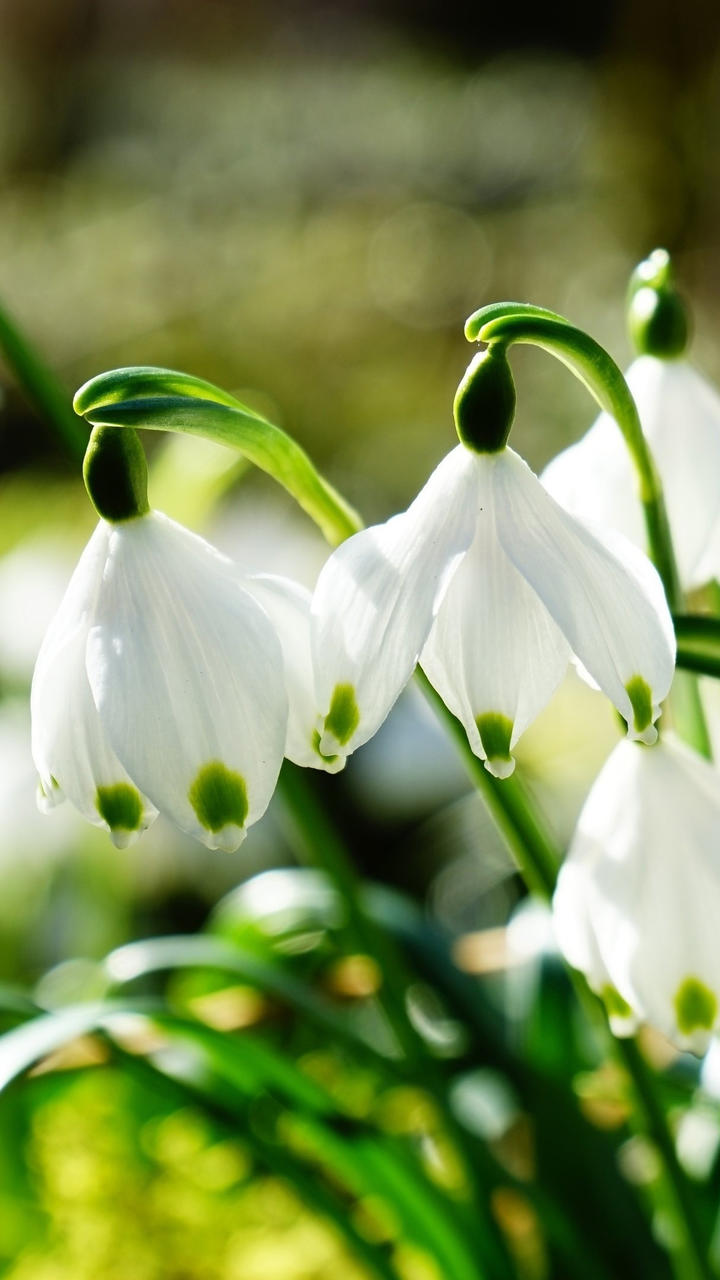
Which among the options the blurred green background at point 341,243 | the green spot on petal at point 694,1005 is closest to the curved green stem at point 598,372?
the green spot on petal at point 694,1005

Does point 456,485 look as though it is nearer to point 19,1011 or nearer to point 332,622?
point 332,622

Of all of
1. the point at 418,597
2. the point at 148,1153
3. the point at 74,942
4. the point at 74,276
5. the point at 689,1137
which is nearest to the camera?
the point at 418,597

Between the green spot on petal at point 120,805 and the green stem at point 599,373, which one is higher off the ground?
the green stem at point 599,373

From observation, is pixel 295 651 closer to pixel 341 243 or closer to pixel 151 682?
pixel 151 682

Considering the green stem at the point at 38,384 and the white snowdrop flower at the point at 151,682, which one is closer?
the white snowdrop flower at the point at 151,682

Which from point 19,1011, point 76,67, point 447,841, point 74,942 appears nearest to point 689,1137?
point 19,1011

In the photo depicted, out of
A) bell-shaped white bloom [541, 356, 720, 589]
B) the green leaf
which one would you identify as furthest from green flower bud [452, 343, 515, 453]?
the green leaf

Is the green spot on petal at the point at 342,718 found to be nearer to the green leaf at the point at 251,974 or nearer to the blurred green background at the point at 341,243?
the green leaf at the point at 251,974

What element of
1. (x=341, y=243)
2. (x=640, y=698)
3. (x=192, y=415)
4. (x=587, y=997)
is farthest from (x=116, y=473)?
(x=341, y=243)

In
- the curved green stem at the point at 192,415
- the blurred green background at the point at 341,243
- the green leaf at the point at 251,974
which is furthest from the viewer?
the blurred green background at the point at 341,243
